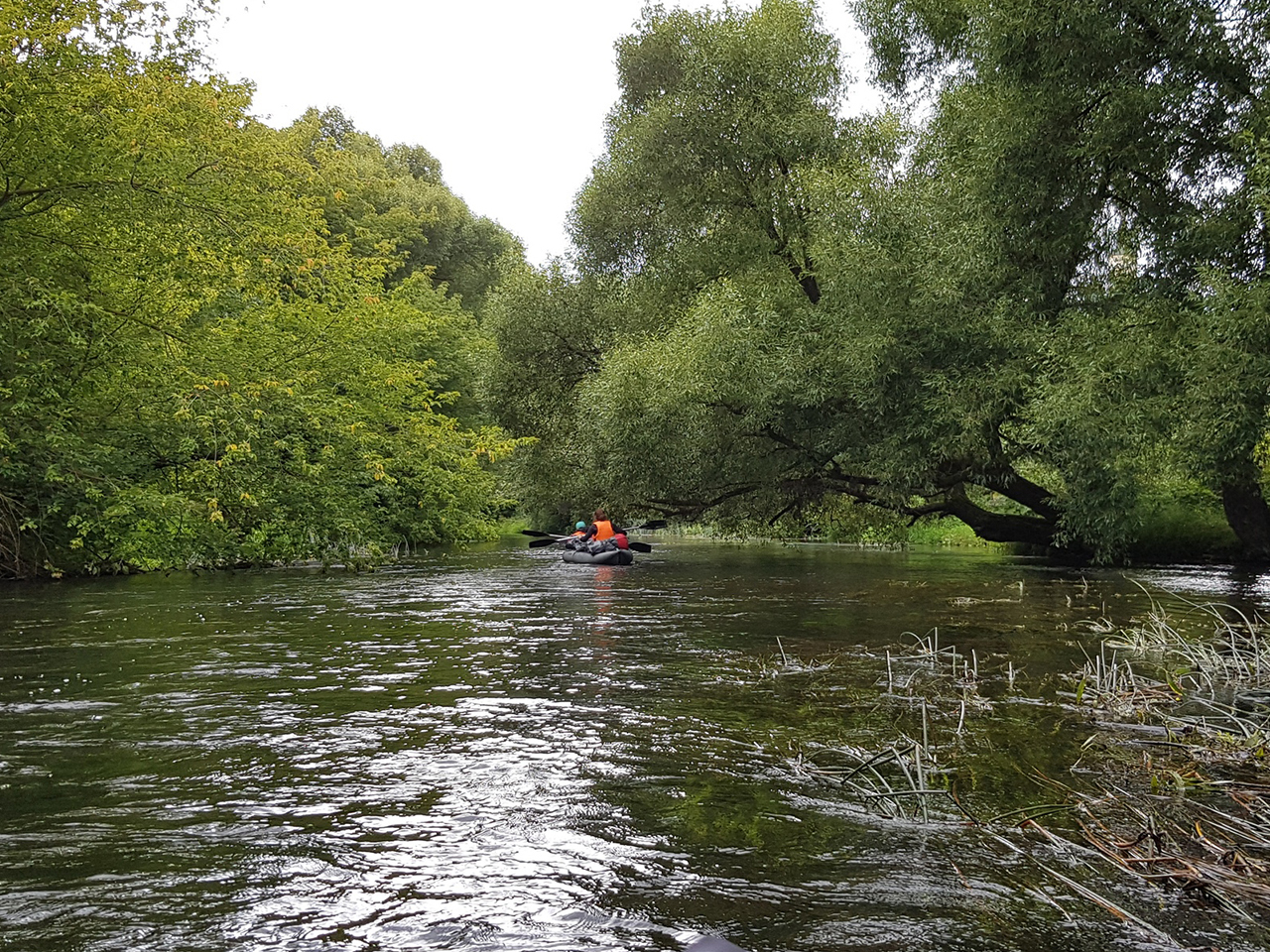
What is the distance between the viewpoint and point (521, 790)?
215 inches

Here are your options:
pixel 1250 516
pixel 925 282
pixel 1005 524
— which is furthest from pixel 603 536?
pixel 1250 516

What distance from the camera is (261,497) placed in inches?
760

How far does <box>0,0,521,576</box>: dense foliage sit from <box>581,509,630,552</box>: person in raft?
329 centimetres

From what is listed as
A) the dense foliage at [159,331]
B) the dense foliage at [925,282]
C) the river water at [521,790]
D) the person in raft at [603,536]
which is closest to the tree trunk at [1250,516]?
the dense foliage at [925,282]

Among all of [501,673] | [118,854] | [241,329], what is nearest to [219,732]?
[118,854]

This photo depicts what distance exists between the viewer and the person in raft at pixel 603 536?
24.9 metres

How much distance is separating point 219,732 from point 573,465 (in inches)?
771

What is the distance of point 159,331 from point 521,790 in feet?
49.4

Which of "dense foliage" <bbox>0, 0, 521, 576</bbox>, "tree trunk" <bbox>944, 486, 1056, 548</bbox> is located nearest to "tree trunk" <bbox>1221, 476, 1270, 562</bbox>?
"tree trunk" <bbox>944, 486, 1056, 548</bbox>

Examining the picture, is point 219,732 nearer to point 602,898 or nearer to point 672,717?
Result: point 672,717

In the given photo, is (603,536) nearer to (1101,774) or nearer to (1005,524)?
(1005,524)

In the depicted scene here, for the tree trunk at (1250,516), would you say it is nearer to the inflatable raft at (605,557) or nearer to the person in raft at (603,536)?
the inflatable raft at (605,557)

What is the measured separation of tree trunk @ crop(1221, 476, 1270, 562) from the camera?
19516 millimetres

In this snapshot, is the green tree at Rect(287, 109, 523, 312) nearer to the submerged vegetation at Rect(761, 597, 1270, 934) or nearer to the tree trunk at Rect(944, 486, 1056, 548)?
the tree trunk at Rect(944, 486, 1056, 548)
